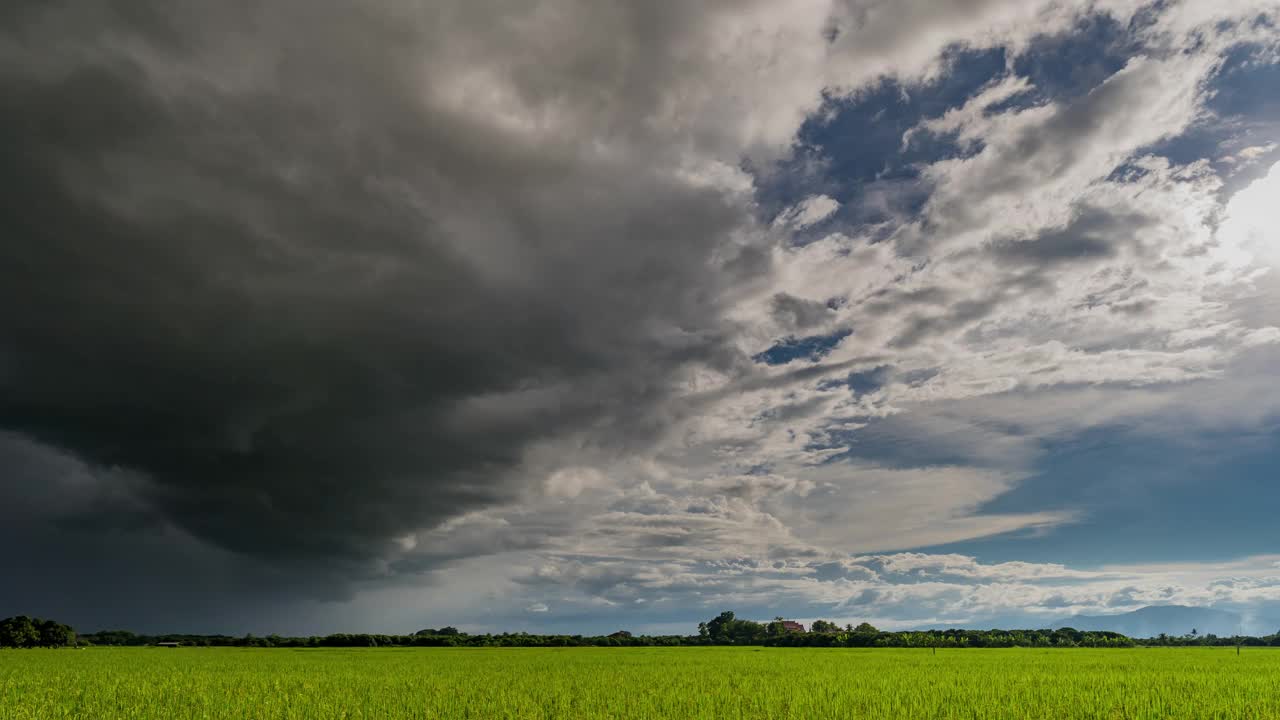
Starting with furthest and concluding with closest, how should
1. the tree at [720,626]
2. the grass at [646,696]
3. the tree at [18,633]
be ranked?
the tree at [720,626], the tree at [18,633], the grass at [646,696]

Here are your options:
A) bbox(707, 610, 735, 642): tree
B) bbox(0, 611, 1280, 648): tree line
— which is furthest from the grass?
bbox(707, 610, 735, 642): tree

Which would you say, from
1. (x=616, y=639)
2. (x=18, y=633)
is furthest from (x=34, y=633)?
(x=616, y=639)

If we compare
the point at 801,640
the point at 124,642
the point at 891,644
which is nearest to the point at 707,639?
the point at 801,640

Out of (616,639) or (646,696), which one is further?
(616,639)

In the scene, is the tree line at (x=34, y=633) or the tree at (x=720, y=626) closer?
the tree line at (x=34, y=633)

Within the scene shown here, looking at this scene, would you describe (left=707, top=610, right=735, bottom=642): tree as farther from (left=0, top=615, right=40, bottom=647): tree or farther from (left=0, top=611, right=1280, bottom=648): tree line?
(left=0, top=615, right=40, bottom=647): tree

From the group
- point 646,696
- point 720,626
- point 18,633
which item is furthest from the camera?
point 720,626

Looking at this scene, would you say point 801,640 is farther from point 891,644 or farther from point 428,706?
point 428,706

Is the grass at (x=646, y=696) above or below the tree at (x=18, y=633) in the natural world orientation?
below

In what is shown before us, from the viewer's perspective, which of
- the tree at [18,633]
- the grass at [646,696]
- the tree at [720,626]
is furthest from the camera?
the tree at [720,626]

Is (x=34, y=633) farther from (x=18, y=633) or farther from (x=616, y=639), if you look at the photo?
(x=616, y=639)

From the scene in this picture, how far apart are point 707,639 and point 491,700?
163769 mm

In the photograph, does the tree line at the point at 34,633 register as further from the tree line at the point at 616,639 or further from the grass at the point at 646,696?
the grass at the point at 646,696

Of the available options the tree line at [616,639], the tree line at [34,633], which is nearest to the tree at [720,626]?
the tree line at [616,639]
